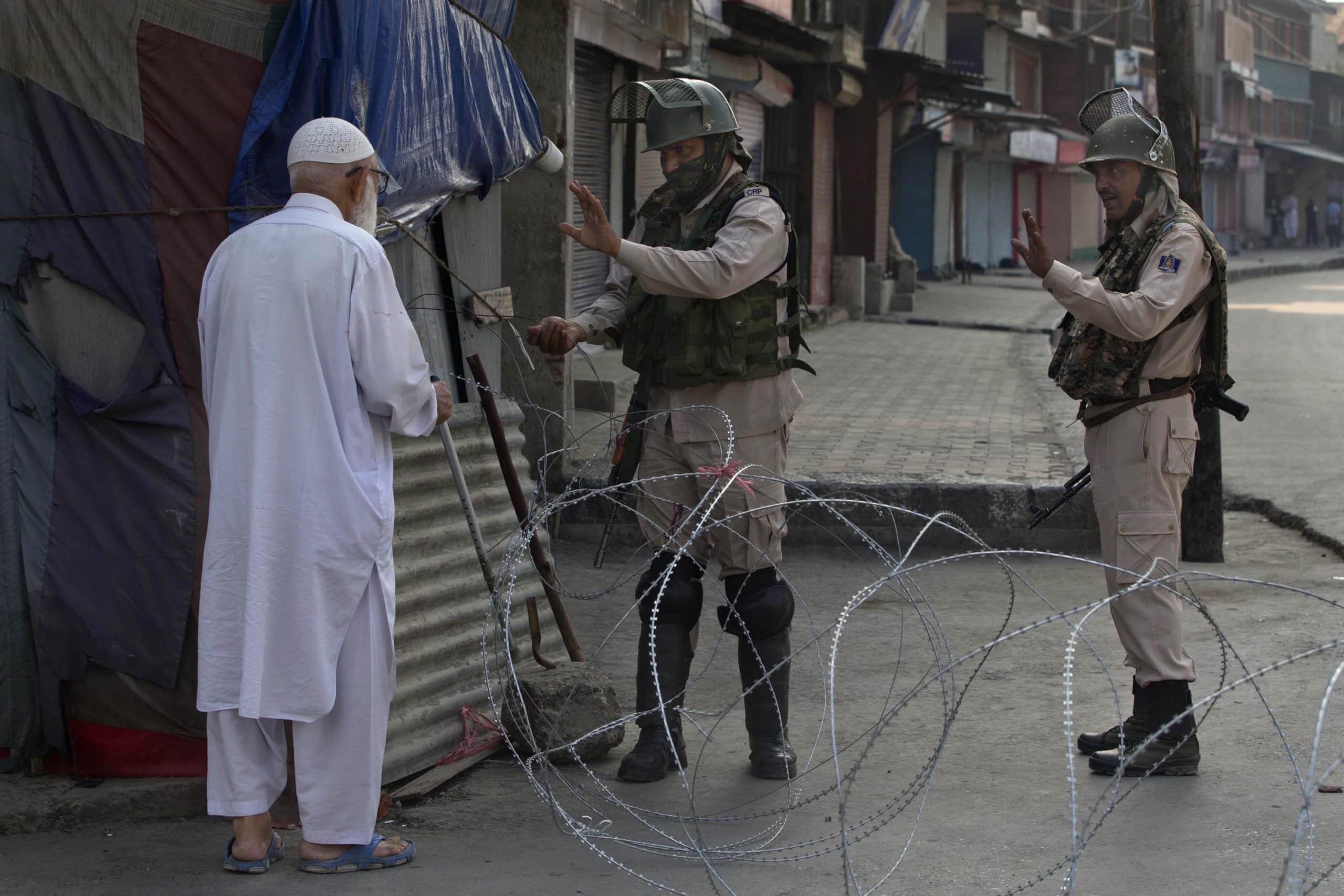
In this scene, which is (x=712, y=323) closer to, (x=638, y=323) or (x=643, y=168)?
(x=638, y=323)

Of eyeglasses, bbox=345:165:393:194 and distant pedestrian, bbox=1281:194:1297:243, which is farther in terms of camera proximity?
distant pedestrian, bbox=1281:194:1297:243

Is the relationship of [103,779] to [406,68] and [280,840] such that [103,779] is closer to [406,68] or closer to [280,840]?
[280,840]

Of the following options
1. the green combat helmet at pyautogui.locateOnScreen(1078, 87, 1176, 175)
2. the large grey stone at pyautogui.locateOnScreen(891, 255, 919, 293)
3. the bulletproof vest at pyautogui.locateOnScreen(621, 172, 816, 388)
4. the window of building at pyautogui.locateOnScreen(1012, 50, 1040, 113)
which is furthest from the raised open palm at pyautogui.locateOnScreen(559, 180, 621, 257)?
the window of building at pyautogui.locateOnScreen(1012, 50, 1040, 113)

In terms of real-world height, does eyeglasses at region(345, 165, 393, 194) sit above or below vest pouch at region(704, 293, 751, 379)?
above

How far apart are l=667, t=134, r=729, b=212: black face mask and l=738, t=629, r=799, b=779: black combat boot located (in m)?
1.31

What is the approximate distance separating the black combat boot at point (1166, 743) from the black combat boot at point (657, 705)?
123 centimetres

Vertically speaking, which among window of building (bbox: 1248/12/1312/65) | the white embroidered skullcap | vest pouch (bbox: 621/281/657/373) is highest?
window of building (bbox: 1248/12/1312/65)

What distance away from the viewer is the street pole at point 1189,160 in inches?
277

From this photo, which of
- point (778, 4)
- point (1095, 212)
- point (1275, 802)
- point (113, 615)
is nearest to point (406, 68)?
point (113, 615)

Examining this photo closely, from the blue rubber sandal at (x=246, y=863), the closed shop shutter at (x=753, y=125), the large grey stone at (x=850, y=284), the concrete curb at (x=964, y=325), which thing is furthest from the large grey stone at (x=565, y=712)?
the large grey stone at (x=850, y=284)

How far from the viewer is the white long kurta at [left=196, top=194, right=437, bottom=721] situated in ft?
11.0

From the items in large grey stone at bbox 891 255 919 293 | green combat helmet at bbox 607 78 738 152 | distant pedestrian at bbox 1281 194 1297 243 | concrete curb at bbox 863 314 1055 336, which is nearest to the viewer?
green combat helmet at bbox 607 78 738 152

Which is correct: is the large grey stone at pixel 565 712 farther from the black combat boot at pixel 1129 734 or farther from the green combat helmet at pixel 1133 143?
the green combat helmet at pixel 1133 143

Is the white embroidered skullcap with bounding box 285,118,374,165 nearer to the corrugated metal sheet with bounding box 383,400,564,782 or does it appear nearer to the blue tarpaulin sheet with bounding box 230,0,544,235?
the blue tarpaulin sheet with bounding box 230,0,544,235
